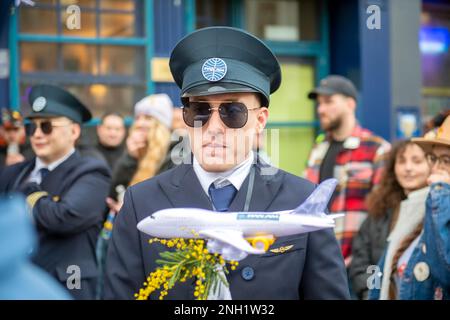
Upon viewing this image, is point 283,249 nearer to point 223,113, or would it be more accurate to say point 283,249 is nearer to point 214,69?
point 223,113

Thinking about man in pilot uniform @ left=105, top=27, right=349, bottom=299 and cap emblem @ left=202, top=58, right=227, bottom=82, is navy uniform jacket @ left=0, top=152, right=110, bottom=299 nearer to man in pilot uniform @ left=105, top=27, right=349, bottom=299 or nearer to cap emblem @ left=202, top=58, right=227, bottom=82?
man in pilot uniform @ left=105, top=27, right=349, bottom=299

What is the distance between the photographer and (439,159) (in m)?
3.18

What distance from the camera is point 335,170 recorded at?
4875mm

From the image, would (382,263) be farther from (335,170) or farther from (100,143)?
(100,143)

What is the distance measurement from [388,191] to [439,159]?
114cm

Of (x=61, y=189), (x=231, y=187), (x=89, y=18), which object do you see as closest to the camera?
(x=231, y=187)

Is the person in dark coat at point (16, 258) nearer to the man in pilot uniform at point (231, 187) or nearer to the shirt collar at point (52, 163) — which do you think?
the man in pilot uniform at point (231, 187)

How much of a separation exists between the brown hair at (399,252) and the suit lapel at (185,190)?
164cm

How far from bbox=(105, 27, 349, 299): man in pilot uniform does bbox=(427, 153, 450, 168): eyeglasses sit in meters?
1.04

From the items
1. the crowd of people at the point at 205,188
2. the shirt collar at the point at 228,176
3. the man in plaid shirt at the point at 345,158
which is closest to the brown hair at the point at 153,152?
the crowd of people at the point at 205,188

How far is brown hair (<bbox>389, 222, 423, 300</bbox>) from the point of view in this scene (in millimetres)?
3602

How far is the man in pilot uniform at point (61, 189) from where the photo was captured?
142 inches

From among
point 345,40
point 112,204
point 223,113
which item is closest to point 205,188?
point 223,113

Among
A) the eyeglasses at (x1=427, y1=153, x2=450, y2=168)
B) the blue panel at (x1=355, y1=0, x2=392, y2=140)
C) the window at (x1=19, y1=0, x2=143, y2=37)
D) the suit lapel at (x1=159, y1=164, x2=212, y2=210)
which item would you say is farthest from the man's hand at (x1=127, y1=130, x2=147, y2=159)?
the blue panel at (x1=355, y1=0, x2=392, y2=140)
